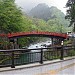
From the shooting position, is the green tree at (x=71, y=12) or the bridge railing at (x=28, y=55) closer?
the bridge railing at (x=28, y=55)

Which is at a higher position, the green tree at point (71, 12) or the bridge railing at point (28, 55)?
the green tree at point (71, 12)

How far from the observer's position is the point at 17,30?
65.4 meters

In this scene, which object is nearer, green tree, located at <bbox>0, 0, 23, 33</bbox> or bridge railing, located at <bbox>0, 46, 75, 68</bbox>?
bridge railing, located at <bbox>0, 46, 75, 68</bbox>

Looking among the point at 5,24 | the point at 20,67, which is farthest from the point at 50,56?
the point at 5,24

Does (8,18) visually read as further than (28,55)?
Yes

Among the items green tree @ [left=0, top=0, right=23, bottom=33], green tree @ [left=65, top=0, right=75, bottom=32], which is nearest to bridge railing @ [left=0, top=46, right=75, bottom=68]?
green tree @ [left=65, top=0, right=75, bottom=32]

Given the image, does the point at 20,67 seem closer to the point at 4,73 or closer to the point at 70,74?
the point at 4,73

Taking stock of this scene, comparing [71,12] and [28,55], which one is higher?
[71,12]

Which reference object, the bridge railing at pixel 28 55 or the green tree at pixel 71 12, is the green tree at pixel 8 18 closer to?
the green tree at pixel 71 12

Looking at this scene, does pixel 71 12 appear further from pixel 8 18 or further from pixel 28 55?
pixel 28 55

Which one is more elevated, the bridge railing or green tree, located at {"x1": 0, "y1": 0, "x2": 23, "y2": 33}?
green tree, located at {"x1": 0, "y1": 0, "x2": 23, "y2": 33}

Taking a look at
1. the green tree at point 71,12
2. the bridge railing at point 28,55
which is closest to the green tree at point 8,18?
the green tree at point 71,12

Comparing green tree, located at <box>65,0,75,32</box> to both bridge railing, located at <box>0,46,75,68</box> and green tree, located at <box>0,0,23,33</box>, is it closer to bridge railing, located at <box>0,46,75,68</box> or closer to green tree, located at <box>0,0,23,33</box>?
green tree, located at <box>0,0,23,33</box>

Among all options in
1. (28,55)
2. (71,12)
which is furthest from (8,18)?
(28,55)
